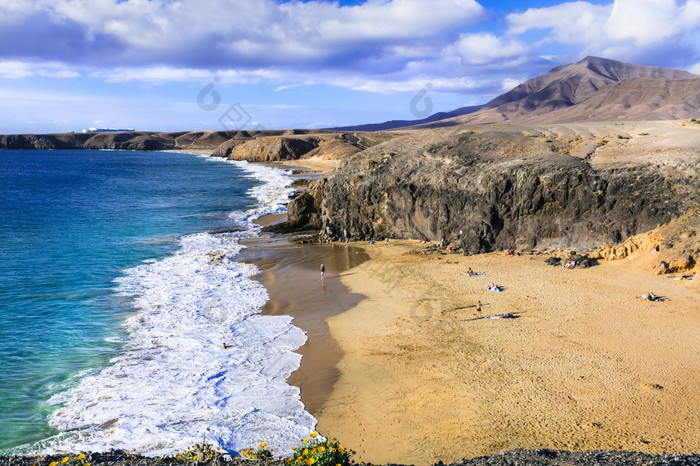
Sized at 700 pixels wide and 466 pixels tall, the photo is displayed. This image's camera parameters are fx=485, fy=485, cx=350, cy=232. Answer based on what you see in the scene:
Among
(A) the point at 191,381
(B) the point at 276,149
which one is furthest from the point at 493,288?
(B) the point at 276,149

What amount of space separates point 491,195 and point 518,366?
17444mm

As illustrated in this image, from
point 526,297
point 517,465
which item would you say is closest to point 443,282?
point 526,297

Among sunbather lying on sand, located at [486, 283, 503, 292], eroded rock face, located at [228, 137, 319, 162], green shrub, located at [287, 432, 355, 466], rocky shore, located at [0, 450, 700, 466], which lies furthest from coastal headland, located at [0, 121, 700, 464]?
eroded rock face, located at [228, 137, 319, 162]

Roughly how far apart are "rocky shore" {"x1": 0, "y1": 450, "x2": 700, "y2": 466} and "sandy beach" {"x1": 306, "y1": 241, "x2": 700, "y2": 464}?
2.93 m

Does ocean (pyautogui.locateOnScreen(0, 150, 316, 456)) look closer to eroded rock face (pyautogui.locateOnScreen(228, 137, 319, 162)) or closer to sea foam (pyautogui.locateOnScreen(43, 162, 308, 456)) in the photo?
sea foam (pyautogui.locateOnScreen(43, 162, 308, 456))

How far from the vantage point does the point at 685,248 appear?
25.3 meters

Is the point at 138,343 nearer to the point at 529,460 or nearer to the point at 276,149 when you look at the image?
the point at 529,460

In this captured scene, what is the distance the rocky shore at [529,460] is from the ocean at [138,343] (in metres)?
3.42

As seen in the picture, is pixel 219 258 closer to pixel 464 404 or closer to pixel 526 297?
pixel 526 297

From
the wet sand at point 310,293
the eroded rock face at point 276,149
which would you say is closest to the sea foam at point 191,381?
the wet sand at point 310,293

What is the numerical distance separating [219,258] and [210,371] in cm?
1598

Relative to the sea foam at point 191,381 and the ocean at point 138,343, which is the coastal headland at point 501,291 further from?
the ocean at point 138,343

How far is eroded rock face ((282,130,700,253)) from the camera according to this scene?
28.9 m

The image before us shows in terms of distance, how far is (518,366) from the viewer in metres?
16.9
